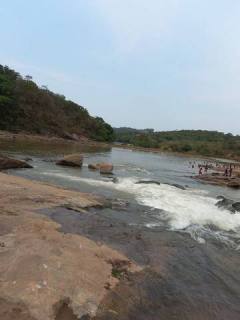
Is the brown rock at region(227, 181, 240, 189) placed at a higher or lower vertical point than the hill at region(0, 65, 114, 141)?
lower

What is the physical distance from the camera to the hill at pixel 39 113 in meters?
87.7

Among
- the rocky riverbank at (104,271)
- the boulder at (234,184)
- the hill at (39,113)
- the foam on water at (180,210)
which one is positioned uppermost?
the hill at (39,113)

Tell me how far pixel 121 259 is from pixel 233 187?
89.4 ft

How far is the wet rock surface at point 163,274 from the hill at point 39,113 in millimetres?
74693

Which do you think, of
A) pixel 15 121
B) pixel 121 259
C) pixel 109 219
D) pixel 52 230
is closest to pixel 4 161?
pixel 109 219

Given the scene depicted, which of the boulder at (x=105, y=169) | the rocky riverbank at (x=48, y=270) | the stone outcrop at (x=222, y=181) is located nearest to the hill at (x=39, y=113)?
the boulder at (x=105, y=169)

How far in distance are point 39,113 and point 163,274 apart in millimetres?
99327

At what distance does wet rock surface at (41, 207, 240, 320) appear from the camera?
22.6ft

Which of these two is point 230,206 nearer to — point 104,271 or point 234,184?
point 104,271

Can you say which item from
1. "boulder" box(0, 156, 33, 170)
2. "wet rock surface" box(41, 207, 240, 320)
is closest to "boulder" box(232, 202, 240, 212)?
"wet rock surface" box(41, 207, 240, 320)

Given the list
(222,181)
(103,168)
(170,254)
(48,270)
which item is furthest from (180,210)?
(222,181)

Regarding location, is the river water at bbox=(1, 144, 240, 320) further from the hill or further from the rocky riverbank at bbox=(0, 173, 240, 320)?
the hill

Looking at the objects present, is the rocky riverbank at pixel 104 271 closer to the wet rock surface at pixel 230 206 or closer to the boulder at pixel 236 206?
the wet rock surface at pixel 230 206

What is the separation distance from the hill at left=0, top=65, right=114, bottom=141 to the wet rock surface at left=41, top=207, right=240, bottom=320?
245 ft
